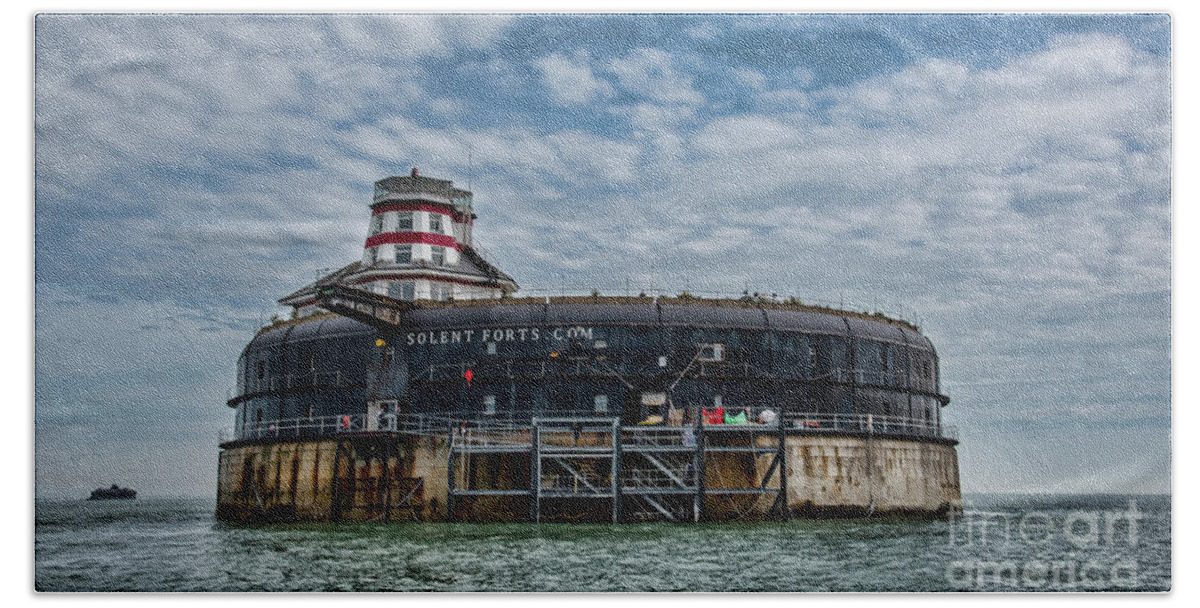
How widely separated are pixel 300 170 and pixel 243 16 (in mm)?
4746

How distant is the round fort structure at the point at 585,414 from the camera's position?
42125mm

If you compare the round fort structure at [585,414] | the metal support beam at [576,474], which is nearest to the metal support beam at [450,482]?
the round fort structure at [585,414]

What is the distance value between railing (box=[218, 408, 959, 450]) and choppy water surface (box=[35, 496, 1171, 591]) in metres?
3.93

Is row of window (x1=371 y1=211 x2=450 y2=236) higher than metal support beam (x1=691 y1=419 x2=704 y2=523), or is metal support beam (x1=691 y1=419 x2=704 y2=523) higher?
row of window (x1=371 y1=211 x2=450 y2=236)

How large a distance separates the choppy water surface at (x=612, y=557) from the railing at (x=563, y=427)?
3.93 m

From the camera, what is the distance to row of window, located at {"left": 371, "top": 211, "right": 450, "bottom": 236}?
56.2m

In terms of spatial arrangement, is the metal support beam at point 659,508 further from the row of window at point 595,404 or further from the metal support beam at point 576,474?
the row of window at point 595,404

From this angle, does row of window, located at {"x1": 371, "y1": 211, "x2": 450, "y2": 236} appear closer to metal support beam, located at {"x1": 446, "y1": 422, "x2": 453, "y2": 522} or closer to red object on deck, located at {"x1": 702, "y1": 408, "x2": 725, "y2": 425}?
metal support beam, located at {"x1": 446, "y1": 422, "x2": 453, "y2": 522}

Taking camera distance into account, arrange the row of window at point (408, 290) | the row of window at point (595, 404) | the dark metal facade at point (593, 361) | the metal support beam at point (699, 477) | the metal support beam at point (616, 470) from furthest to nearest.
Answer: the row of window at point (408, 290) → the dark metal facade at point (593, 361) → the row of window at point (595, 404) → the metal support beam at point (699, 477) → the metal support beam at point (616, 470)

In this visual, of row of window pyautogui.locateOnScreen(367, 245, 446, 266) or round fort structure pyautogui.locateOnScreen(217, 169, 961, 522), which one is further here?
row of window pyautogui.locateOnScreen(367, 245, 446, 266)

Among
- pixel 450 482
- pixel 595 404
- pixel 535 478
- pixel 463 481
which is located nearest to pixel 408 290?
pixel 595 404

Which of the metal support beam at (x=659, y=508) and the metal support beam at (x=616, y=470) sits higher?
the metal support beam at (x=616, y=470)

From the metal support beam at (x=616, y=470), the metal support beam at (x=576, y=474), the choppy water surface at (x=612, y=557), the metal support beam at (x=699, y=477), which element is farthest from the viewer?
the metal support beam at (x=576, y=474)

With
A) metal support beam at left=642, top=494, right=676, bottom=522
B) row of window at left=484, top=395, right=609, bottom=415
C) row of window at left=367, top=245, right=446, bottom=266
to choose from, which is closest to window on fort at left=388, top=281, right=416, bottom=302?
row of window at left=367, top=245, right=446, bottom=266
